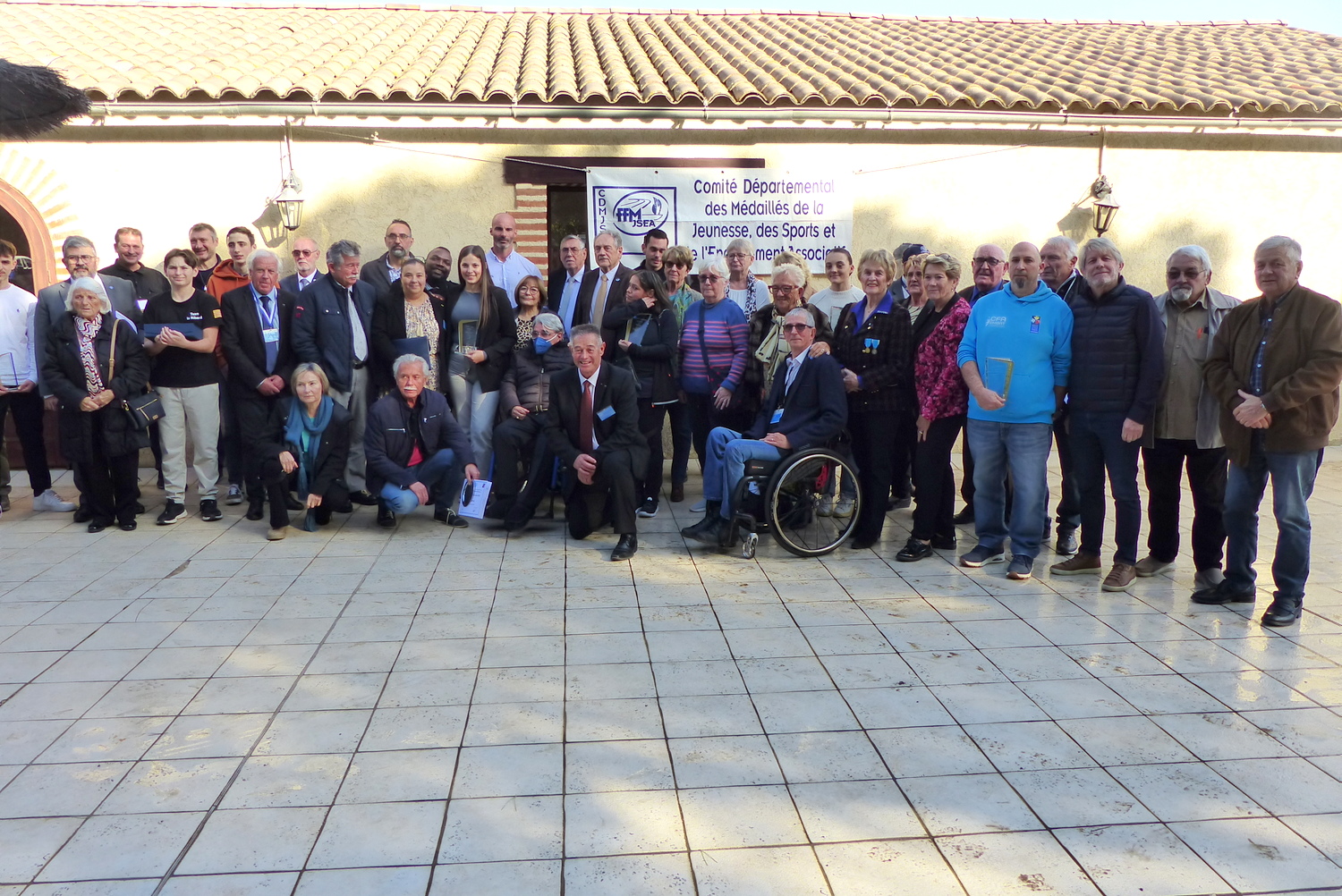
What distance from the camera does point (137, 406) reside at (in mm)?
6332

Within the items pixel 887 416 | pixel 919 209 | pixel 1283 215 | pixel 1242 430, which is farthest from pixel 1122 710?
pixel 1283 215

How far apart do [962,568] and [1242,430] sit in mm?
1571

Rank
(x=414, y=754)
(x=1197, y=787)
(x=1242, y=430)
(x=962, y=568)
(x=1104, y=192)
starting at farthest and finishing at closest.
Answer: (x=1104, y=192) < (x=962, y=568) < (x=1242, y=430) < (x=414, y=754) < (x=1197, y=787)

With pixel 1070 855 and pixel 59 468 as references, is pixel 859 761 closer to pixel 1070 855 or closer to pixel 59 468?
pixel 1070 855

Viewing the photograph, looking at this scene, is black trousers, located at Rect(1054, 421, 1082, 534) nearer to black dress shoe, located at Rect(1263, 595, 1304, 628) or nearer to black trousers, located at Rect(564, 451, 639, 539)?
black dress shoe, located at Rect(1263, 595, 1304, 628)

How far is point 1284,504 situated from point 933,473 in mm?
1744

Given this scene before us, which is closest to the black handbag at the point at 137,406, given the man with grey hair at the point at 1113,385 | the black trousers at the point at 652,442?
the black trousers at the point at 652,442

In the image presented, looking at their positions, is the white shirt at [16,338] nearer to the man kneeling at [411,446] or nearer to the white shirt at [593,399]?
the man kneeling at [411,446]

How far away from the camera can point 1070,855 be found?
270cm

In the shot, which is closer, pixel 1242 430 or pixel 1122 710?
pixel 1122 710

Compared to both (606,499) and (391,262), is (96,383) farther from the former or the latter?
(606,499)

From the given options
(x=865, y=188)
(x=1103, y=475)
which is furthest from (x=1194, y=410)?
(x=865, y=188)

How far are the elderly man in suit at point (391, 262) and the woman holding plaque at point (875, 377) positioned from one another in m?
3.37

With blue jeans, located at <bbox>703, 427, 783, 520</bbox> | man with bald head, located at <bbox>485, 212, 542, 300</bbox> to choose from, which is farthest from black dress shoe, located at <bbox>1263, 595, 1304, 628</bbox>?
man with bald head, located at <bbox>485, 212, 542, 300</bbox>
